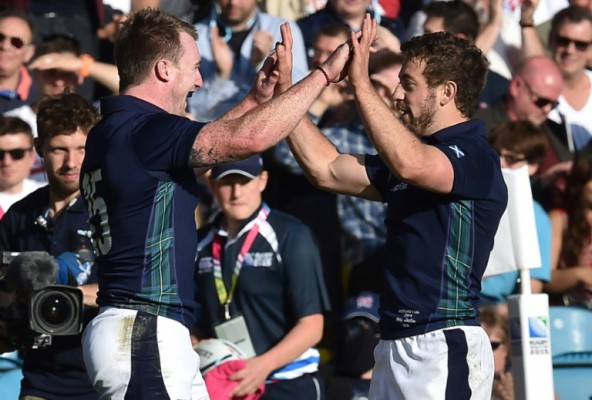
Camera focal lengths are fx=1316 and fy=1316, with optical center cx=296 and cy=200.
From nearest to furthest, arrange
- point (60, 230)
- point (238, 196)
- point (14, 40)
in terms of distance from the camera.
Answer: point (60, 230) → point (238, 196) → point (14, 40)

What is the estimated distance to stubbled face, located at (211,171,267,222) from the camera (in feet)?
25.6

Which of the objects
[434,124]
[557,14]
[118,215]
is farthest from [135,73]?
[557,14]

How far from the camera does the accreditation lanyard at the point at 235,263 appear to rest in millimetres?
7672

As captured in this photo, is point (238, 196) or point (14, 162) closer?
point (238, 196)

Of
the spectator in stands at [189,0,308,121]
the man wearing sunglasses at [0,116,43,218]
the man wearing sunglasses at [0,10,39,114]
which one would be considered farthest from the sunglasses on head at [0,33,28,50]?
the man wearing sunglasses at [0,116,43,218]

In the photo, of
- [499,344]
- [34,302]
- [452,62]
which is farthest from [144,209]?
[499,344]

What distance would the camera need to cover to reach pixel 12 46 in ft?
31.0

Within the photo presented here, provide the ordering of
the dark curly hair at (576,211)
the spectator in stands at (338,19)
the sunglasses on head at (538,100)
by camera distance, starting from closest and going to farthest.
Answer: the dark curly hair at (576,211) < the sunglasses on head at (538,100) < the spectator in stands at (338,19)

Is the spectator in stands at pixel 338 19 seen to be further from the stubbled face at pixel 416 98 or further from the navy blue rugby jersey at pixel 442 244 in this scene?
the navy blue rugby jersey at pixel 442 244

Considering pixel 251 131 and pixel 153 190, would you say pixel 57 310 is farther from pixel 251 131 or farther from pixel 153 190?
pixel 251 131

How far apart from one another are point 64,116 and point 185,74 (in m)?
1.61

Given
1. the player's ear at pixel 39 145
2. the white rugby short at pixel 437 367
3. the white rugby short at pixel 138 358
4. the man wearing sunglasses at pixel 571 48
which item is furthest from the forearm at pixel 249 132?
the man wearing sunglasses at pixel 571 48

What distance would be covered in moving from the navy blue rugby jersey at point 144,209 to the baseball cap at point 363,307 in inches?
118

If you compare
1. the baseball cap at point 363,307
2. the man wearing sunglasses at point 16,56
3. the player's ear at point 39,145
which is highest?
the man wearing sunglasses at point 16,56
